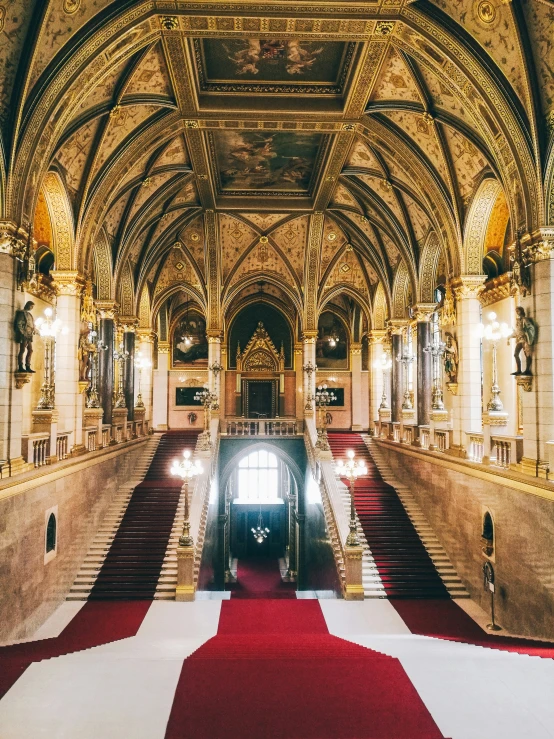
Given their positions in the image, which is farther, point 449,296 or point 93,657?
point 449,296

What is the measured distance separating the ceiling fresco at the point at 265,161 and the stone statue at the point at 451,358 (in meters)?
6.63

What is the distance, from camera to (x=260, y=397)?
28547 mm

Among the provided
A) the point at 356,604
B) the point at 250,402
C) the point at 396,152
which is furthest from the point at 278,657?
the point at 250,402

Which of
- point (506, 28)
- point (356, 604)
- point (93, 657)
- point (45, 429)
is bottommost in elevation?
point (356, 604)

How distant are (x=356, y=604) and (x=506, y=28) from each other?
11.8 meters

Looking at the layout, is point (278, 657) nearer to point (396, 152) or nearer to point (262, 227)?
point (396, 152)

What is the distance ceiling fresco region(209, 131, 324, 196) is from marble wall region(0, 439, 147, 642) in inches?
374

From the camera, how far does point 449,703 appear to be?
15.1ft

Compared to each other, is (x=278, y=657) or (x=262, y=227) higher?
(x=262, y=227)

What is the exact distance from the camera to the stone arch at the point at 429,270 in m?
17.1

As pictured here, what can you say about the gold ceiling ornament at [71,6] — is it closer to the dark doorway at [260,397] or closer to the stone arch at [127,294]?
the stone arch at [127,294]

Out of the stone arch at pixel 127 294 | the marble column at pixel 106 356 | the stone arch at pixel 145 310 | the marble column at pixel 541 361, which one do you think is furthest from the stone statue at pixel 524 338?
the stone arch at pixel 145 310

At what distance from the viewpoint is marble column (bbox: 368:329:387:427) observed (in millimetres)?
24992

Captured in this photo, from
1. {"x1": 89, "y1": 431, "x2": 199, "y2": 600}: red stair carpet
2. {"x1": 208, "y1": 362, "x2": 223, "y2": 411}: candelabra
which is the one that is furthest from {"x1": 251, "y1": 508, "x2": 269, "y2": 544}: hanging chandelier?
{"x1": 89, "y1": 431, "x2": 199, "y2": 600}: red stair carpet
